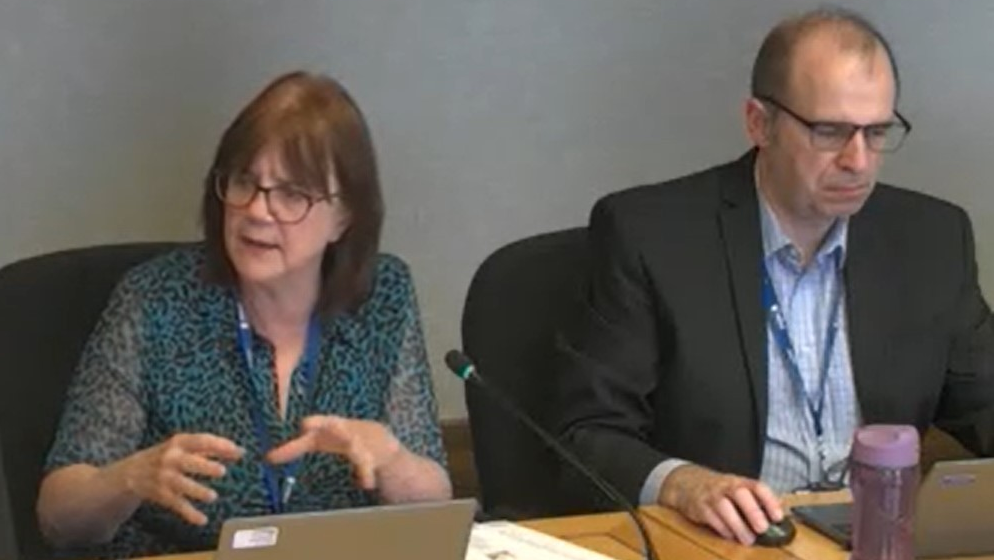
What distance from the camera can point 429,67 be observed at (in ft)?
11.6

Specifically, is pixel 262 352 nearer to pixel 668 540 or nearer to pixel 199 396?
pixel 199 396

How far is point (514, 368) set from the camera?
264cm

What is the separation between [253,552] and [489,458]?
2.77 feet

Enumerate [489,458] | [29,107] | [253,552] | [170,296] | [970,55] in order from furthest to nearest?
[970,55] < [29,107] < [489,458] < [170,296] < [253,552]

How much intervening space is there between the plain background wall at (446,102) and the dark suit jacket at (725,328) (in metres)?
0.89

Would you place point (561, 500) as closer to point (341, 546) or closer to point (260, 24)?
point (341, 546)

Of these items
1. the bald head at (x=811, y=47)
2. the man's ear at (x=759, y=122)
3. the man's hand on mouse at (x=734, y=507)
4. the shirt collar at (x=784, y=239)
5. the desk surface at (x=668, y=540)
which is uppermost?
the bald head at (x=811, y=47)

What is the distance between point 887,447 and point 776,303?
0.69 m

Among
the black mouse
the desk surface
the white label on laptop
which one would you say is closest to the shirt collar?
the desk surface

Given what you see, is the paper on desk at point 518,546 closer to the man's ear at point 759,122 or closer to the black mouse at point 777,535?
the black mouse at point 777,535

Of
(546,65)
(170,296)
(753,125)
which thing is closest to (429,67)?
(546,65)

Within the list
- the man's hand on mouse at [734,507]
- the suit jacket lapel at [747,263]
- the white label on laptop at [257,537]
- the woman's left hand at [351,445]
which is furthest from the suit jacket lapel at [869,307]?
the white label on laptop at [257,537]

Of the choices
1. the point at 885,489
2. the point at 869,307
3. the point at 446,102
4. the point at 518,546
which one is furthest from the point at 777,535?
the point at 446,102

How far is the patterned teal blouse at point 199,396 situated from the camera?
2385 millimetres
